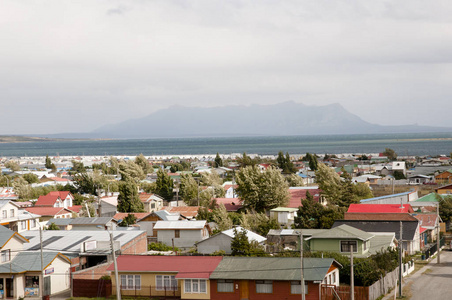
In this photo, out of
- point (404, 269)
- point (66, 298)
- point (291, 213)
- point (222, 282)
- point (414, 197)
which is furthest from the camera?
point (414, 197)

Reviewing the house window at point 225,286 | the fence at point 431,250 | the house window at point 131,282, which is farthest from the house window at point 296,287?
the fence at point 431,250

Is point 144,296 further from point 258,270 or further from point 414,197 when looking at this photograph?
point 414,197

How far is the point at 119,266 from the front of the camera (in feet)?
101

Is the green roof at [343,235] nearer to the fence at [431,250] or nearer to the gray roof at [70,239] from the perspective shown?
the fence at [431,250]

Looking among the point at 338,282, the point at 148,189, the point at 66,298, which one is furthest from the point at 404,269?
the point at 148,189

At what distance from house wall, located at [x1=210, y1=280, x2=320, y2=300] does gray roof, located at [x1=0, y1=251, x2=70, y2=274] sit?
32.1 ft

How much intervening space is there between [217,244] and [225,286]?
1156 cm

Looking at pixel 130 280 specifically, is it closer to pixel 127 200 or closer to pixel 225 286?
pixel 225 286

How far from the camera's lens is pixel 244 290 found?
92.6ft

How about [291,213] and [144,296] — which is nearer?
[144,296]

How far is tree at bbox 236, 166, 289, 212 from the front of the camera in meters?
57.8

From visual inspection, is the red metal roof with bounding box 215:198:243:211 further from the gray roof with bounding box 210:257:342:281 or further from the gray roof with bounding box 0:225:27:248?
the gray roof with bounding box 210:257:342:281

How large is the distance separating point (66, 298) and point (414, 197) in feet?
136

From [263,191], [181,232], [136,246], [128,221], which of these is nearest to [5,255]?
[136,246]
